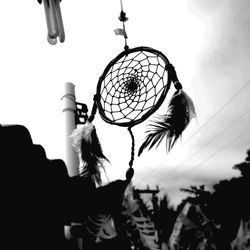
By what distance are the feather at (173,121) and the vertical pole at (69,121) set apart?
97.9 inches

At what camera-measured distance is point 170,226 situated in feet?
→ 4.02

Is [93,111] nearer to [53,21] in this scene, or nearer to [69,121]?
[53,21]

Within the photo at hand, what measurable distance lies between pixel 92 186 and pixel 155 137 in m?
0.78

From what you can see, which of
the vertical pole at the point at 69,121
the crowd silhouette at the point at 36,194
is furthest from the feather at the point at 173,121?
the vertical pole at the point at 69,121

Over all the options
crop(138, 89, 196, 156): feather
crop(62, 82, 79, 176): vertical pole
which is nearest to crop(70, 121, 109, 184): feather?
crop(138, 89, 196, 156): feather

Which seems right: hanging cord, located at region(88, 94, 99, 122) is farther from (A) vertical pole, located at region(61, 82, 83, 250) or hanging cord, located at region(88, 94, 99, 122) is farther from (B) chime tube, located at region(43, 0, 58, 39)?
(A) vertical pole, located at region(61, 82, 83, 250)

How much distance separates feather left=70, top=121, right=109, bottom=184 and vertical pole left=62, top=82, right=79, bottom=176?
185 centimetres

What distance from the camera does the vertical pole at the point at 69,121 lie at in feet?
15.0

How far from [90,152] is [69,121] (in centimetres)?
309

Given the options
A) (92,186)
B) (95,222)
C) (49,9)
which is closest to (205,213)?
(95,222)

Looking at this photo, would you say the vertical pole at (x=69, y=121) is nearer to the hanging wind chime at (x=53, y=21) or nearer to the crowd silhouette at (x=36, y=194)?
the crowd silhouette at (x=36, y=194)

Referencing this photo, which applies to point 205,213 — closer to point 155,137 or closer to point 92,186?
point 155,137

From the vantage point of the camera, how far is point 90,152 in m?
Result: 2.57

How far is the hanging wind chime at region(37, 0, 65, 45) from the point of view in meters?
2.56
